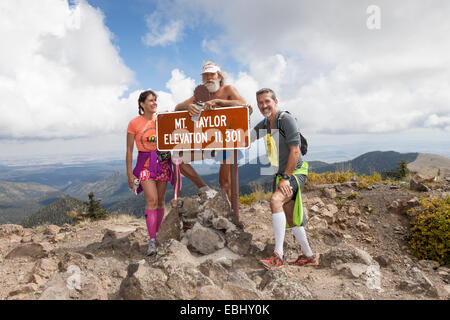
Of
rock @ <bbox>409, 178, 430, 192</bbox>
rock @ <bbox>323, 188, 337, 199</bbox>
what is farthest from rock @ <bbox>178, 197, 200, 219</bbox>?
rock @ <bbox>409, 178, 430, 192</bbox>

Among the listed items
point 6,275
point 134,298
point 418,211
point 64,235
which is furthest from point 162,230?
point 418,211

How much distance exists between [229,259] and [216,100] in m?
2.72

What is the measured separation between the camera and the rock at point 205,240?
455 cm

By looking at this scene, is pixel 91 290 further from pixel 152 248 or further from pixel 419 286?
pixel 419 286

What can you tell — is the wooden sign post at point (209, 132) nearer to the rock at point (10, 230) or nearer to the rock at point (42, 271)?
the rock at point (42, 271)

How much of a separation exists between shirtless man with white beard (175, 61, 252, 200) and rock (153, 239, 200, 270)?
176cm

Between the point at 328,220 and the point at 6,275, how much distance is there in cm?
709

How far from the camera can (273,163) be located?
4.21 m

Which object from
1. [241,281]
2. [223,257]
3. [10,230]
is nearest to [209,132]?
[223,257]

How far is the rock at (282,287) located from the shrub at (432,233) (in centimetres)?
411

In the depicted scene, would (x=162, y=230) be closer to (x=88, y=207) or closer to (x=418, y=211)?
(x=418, y=211)

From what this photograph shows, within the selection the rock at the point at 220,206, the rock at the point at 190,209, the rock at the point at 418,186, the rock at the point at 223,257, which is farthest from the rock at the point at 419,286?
the rock at the point at 418,186

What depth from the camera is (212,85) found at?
16.3ft

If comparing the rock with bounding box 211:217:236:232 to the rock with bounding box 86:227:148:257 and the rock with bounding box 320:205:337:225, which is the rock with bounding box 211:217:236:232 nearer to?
the rock with bounding box 86:227:148:257
